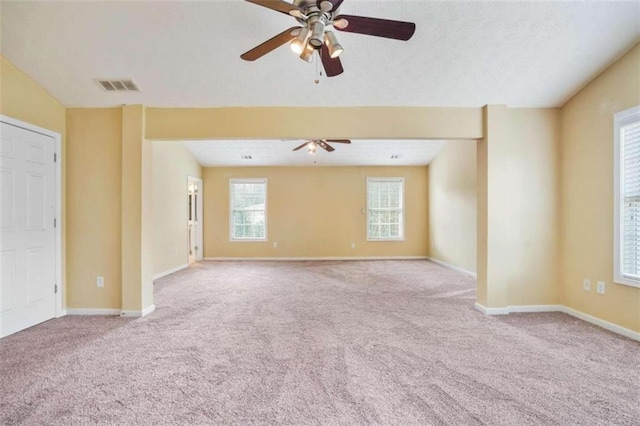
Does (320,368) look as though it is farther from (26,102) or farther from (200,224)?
(200,224)

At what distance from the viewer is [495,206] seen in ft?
11.5

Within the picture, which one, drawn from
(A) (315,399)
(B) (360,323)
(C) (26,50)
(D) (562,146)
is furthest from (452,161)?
(C) (26,50)

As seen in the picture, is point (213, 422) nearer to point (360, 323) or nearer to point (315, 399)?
point (315, 399)

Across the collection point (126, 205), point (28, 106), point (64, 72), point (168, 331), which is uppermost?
point (64, 72)

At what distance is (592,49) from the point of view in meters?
2.80

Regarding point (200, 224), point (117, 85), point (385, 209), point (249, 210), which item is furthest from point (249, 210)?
point (117, 85)

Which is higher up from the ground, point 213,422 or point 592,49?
point 592,49

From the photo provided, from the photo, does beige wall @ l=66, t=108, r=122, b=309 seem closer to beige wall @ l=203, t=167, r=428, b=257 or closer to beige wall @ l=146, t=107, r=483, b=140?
beige wall @ l=146, t=107, r=483, b=140

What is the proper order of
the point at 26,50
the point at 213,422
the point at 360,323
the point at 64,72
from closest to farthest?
1. the point at 213,422
2. the point at 26,50
3. the point at 64,72
4. the point at 360,323

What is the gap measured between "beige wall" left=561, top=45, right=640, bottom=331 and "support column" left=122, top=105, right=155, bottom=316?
5.00 meters

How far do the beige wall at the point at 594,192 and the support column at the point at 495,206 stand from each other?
71 cm

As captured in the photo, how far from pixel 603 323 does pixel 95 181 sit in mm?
5855

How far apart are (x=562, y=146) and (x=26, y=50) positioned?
576 centimetres

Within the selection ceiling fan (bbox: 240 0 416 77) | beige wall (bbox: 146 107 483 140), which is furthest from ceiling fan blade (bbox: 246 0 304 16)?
beige wall (bbox: 146 107 483 140)
